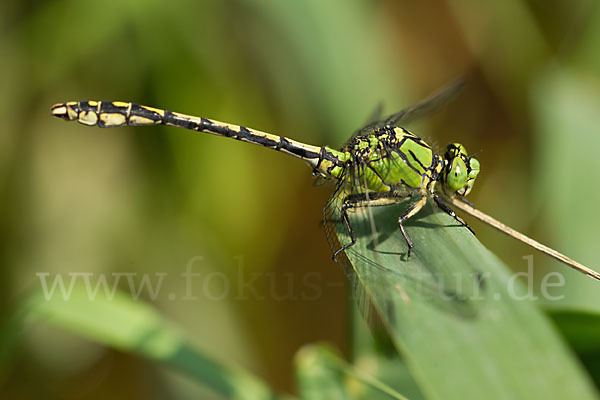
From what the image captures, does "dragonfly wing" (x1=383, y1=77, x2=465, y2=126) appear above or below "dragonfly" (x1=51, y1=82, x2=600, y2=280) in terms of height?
above

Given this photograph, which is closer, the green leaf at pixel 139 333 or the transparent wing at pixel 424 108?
the green leaf at pixel 139 333

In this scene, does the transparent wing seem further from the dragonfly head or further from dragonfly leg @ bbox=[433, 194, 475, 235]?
dragonfly leg @ bbox=[433, 194, 475, 235]

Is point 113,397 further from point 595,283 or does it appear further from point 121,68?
point 595,283

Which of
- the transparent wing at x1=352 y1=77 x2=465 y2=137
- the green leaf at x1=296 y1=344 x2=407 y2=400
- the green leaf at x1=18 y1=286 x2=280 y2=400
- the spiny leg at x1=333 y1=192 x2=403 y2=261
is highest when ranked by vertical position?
the transparent wing at x1=352 y1=77 x2=465 y2=137

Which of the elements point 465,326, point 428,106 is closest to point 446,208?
point 465,326

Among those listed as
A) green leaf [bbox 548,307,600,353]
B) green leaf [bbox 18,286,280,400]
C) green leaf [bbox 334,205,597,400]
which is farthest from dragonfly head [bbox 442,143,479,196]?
green leaf [bbox 18,286,280,400]

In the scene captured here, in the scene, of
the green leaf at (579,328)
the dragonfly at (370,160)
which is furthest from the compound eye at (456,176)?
the green leaf at (579,328)

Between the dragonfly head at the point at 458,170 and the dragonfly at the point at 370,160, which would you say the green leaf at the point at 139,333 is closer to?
the dragonfly at the point at 370,160

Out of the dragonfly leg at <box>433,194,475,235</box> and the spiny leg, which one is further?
the spiny leg
